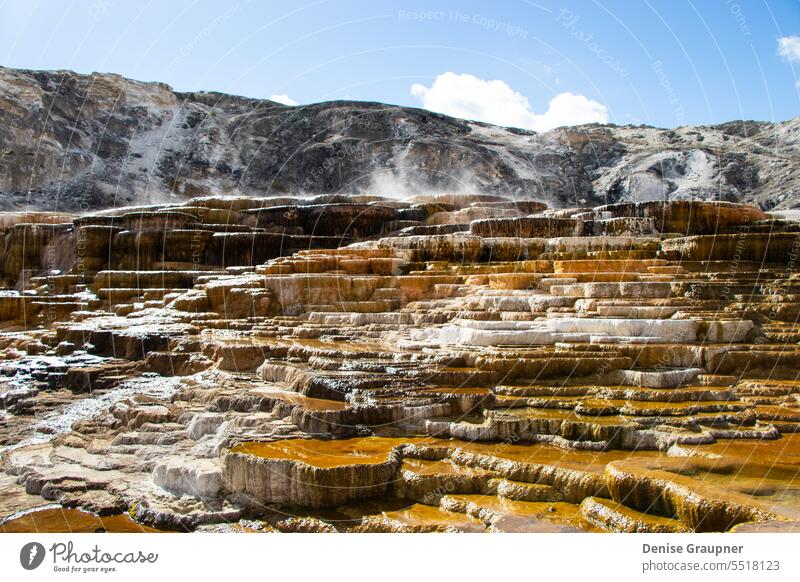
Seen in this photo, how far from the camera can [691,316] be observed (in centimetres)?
948

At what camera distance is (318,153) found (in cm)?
3684

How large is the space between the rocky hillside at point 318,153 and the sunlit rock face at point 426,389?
15.3 meters

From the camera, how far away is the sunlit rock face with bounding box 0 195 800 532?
5.71 m

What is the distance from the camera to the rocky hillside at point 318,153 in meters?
30.0

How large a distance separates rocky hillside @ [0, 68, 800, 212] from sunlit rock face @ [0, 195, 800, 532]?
15329 millimetres

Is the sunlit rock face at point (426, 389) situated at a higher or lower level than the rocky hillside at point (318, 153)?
lower

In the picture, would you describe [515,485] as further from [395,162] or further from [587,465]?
[395,162]

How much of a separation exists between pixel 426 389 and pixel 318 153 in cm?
3061

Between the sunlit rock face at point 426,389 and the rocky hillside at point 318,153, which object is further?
the rocky hillside at point 318,153

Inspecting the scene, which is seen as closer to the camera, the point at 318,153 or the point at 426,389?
the point at 426,389
